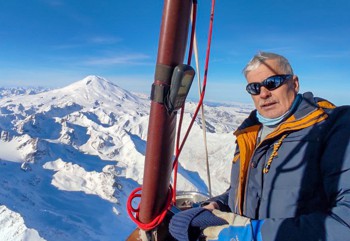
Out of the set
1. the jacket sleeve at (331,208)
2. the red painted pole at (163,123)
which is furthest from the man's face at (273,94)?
the red painted pole at (163,123)

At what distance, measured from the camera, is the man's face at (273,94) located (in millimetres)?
2719

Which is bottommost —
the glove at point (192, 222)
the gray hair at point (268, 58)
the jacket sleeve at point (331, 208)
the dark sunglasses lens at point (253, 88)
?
the glove at point (192, 222)

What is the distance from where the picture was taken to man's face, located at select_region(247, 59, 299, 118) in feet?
8.92

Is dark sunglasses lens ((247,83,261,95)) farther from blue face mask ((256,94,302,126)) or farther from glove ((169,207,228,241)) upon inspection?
glove ((169,207,228,241))

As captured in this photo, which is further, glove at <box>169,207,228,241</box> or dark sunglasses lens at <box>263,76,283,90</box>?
dark sunglasses lens at <box>263,76,283,90</box>

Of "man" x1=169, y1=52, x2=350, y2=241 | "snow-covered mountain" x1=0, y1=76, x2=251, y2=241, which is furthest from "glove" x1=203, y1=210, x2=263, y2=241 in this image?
"snow-covered mountain" x1=0, y1=76, x2=251, y2=241

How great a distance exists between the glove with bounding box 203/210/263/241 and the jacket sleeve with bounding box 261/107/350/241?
0.07 meters

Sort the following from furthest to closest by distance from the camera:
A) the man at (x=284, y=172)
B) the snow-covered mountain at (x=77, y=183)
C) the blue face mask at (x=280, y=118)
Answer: the snow-covered mountain at (x=77, y=183), the blue face mask at (x=280, y=118), the man at (x=284, y=172)

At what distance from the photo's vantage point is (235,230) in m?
2.10

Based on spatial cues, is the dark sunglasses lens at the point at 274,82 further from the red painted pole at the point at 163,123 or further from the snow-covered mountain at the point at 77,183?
the snow-covered mountain at the point at 77,183

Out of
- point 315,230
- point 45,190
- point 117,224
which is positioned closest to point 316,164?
point 315,230

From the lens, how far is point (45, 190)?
470 ft

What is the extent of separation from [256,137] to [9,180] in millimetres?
167810

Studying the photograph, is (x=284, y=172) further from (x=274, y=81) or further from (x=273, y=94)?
(x=274, y=81)
